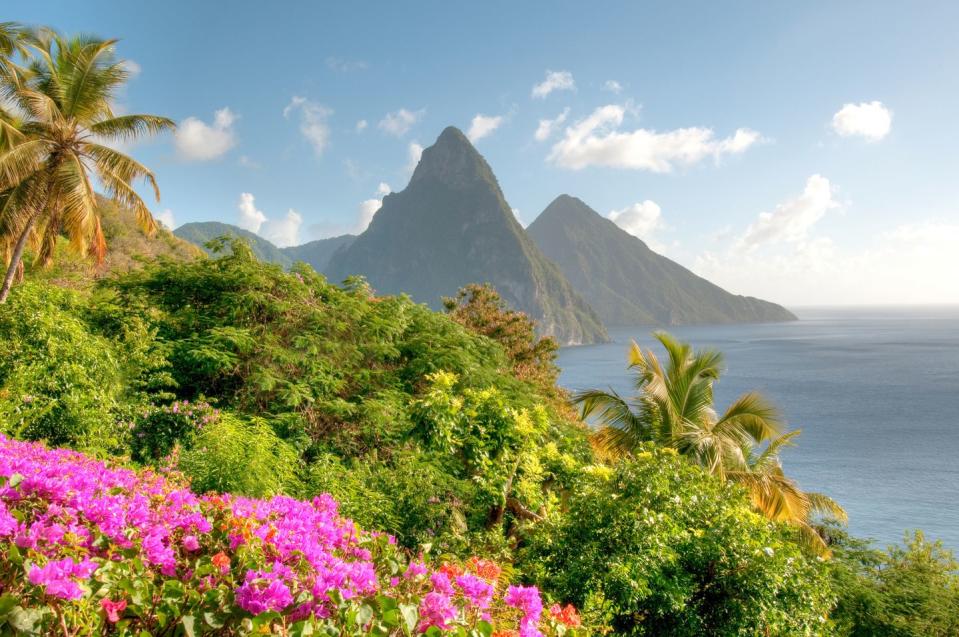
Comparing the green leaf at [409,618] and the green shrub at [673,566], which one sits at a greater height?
the green leaf at [409,618]

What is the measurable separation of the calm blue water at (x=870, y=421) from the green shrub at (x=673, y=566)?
23538 mm

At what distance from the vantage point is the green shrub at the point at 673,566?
4117 mm

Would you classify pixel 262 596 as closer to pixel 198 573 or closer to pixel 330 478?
pixel 198 573

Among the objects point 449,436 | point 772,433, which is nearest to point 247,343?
point 449,436

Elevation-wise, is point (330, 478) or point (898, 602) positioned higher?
point (330, 478)

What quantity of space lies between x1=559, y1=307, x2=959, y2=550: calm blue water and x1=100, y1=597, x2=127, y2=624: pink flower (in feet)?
91.8

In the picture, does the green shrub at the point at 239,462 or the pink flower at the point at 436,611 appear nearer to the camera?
the pink flower at the point at 436,611

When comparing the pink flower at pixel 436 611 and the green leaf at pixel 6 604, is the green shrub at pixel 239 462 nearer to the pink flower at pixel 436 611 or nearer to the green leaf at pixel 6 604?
the pink flower at pixel 436 611

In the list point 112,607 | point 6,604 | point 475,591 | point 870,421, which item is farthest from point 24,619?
point 870,421

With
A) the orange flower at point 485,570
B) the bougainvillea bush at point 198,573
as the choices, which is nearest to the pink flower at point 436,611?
the bougainvillea bush at point 198,573

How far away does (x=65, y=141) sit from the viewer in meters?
10.2

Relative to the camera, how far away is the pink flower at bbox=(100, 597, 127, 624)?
1618 millimetres

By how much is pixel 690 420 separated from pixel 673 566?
6001mm

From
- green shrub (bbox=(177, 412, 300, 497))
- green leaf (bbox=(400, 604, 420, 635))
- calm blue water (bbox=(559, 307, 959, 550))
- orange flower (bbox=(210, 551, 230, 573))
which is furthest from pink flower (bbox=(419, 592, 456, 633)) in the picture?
calm blue water (bbox=(559, 307, 959, 550))
